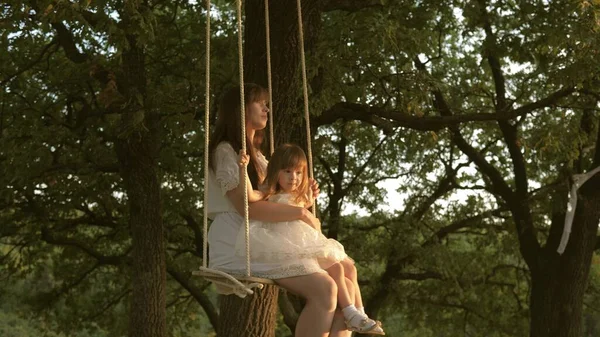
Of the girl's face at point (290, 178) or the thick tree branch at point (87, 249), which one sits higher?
the thick tree branch at point (87, 249)

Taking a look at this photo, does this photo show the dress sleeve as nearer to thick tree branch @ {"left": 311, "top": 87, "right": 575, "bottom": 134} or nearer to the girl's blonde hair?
the girl's blonde hair

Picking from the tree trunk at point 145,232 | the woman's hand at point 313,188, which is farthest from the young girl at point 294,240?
the tree trunk at point 145,232

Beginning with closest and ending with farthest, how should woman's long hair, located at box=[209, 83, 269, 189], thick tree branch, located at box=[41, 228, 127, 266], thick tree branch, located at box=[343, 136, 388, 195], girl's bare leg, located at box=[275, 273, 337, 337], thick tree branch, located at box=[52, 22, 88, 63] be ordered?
girl's bare leg, located at box=[275, 273, 337, 337]
woman's long hair, located at box=[209, 83, 269, 189]
thick tree branch, located at box=[52, 22, 88, 63]
thick tree branch, located at box=[41, 228, 127, 266]
thick tree branch, located at box=[343, 136, 388, 195]

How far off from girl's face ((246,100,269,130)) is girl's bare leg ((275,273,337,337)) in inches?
37.6

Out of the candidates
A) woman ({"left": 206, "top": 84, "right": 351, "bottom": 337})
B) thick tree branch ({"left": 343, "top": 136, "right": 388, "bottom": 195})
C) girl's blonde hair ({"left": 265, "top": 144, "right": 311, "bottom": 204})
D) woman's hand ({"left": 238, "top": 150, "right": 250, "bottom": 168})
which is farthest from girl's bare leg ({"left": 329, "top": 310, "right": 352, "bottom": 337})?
thick tree branch ({"left": 343, "top": 136, "right": 388, "bottom": 195})

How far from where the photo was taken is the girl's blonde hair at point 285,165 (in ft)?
19.9

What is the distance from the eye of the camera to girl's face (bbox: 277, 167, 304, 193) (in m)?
6.12

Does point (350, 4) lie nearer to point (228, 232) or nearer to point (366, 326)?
point (228, 232)

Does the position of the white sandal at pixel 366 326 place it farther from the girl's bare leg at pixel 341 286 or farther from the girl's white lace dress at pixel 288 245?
the girl's white lace dress at pixel 288 245

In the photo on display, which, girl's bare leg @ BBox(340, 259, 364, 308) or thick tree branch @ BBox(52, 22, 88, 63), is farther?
thick tree branch @ BBox(52, 22, 88, 63)

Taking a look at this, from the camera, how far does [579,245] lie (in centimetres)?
1473

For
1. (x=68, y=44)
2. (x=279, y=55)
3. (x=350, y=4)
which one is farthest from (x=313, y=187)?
(x=68, y=44)

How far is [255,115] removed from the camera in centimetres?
634

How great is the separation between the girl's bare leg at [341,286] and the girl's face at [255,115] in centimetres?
90
